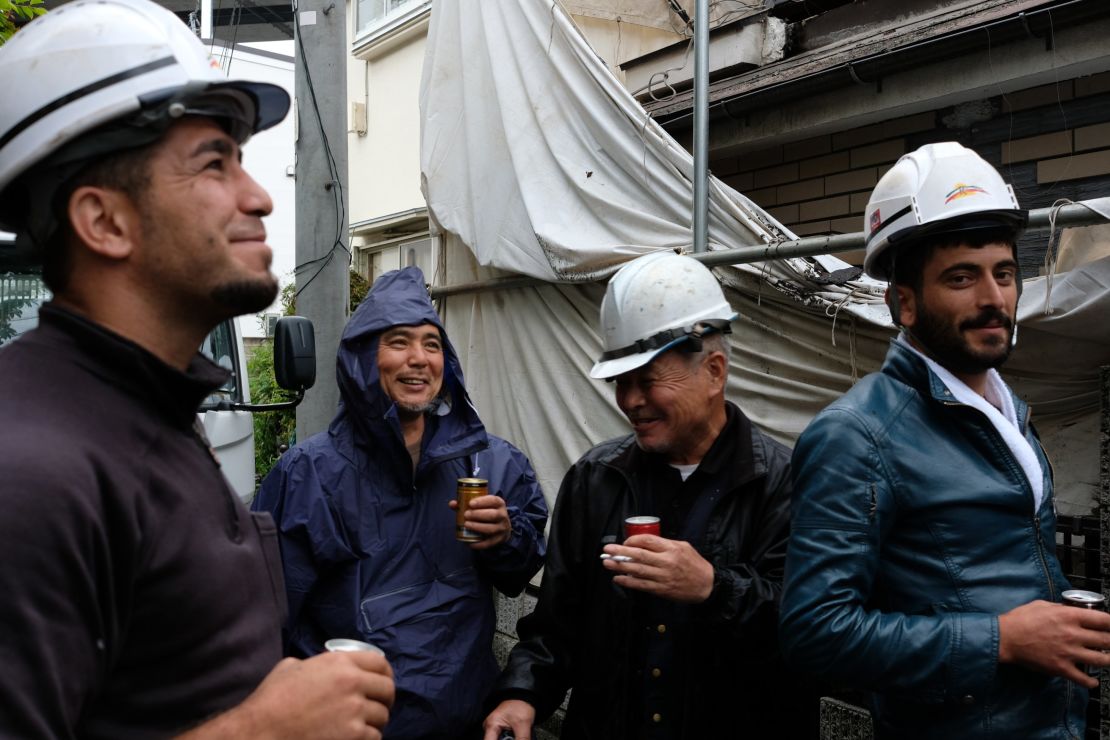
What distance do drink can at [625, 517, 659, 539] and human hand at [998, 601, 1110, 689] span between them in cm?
77

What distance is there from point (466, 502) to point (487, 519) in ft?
0.27

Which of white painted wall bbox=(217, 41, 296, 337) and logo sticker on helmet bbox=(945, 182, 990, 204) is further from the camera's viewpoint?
white painted wall bbox=(217, 41, 296, 337)

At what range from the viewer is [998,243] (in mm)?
2121

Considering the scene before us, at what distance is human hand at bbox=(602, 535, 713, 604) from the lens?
2.23 meters

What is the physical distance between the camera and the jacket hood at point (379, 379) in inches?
127

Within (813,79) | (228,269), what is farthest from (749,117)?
(228,269)

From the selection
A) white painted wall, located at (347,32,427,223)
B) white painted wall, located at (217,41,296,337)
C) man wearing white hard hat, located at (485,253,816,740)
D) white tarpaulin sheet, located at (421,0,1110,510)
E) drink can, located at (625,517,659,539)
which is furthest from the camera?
white painted wall, located at (217,41,296,337)

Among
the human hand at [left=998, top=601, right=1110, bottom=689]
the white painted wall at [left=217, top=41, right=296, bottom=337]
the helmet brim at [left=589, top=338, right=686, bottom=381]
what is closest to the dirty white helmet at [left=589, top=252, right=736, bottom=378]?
the helmet brim at [left=589, top=338, right=686, bottom=381]

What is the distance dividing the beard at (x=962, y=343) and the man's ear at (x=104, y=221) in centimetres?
162

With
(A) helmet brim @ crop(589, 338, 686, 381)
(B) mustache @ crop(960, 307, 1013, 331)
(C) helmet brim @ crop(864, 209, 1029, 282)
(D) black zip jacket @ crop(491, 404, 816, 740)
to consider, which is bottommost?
(D) black zip jacket @ crop(491, 404, 816, 740)

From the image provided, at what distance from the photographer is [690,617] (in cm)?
246

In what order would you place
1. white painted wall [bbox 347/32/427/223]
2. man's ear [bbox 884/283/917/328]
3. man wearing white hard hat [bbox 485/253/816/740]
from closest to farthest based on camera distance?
man's ear [bbox 884/283/917/328], man wearing white hard hat [bbox 485/253/816/740], white painted wall [bbox 347/32/427/223]

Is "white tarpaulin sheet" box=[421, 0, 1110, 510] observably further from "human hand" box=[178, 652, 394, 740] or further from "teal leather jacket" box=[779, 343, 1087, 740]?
"human hand" box=[178, 652, 394, 740]

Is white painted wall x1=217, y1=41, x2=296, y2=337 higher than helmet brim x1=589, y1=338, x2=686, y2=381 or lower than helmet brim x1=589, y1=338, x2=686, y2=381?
higher
